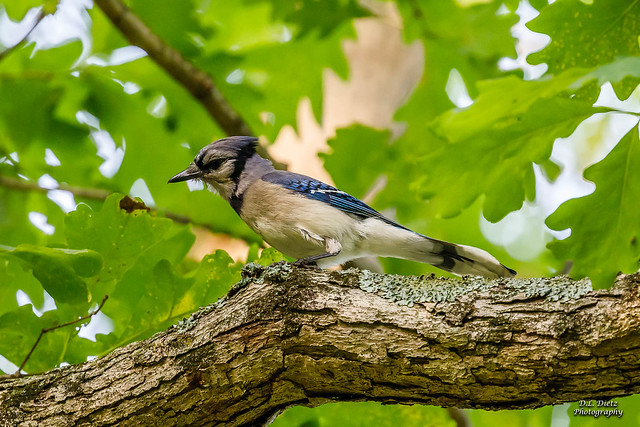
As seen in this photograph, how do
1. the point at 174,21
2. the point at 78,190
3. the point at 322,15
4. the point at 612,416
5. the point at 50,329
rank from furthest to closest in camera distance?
the point at 174,21 → the point at 322,15 → the point at 78,190 → the point at 612,416 → the point at 50,329

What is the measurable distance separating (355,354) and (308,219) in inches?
38.0

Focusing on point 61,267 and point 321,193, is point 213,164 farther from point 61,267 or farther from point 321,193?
point 61,267

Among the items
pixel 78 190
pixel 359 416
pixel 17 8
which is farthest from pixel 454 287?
pixel 17 8

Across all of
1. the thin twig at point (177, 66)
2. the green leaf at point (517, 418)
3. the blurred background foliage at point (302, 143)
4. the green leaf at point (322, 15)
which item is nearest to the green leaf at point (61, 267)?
the blurred background foliage at point (302, 143)

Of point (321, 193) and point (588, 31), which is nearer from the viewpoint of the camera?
point (588, 31)

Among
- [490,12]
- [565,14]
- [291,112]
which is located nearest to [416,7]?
[490,12]

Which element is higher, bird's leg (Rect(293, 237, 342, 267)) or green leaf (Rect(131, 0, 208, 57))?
green leaf (Rect(131, 0, 208, 57))

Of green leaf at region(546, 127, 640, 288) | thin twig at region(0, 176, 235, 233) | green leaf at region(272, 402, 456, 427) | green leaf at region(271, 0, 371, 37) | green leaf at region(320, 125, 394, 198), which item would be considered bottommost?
green leaf at region(272, 402, 456, 427)

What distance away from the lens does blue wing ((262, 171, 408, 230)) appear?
10.2 ft

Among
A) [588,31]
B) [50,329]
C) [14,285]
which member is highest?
[588,31]

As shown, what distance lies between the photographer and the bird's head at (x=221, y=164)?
319cm

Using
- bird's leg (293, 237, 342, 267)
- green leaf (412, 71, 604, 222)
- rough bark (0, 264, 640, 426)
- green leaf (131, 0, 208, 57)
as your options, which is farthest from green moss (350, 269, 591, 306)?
green leaf (131, 0, 208, 57)

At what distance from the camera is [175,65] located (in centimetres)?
390

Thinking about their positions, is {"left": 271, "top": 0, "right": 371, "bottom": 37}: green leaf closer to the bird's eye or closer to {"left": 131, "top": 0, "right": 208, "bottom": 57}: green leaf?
{"left": 131, "top": 0, "right": 208, "bottom": 57}: green leaf
